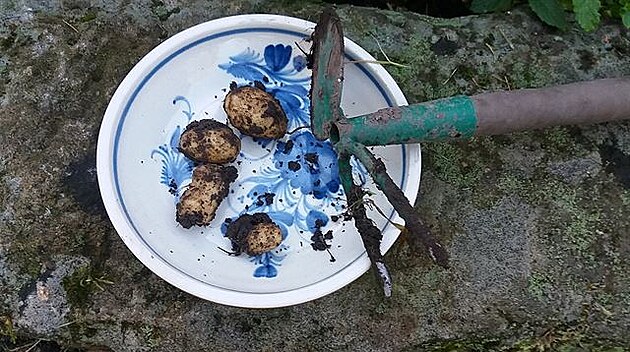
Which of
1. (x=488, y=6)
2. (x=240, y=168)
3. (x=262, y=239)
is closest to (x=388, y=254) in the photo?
(x=262, y=239)

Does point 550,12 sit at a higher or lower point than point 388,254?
higher

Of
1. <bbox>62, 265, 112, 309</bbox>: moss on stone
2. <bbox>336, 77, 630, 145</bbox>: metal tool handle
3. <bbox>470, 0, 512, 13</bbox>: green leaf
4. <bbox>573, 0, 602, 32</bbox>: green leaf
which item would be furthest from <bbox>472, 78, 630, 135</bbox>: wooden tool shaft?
<bbox>62, 265, 112, 309</bbox>: moss on stone

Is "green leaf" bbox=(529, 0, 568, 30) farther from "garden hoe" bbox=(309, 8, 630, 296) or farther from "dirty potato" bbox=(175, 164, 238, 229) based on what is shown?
"dirty potato" bbox=(175, 164, 238, 229)

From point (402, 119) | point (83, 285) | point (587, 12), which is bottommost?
point (83, 285)

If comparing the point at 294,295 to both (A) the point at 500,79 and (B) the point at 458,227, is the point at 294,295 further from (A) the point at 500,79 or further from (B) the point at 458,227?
(A) the point at 500,79

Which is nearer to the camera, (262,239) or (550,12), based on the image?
(262,239)

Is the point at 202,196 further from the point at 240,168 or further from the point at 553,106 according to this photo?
the point at 553,106
